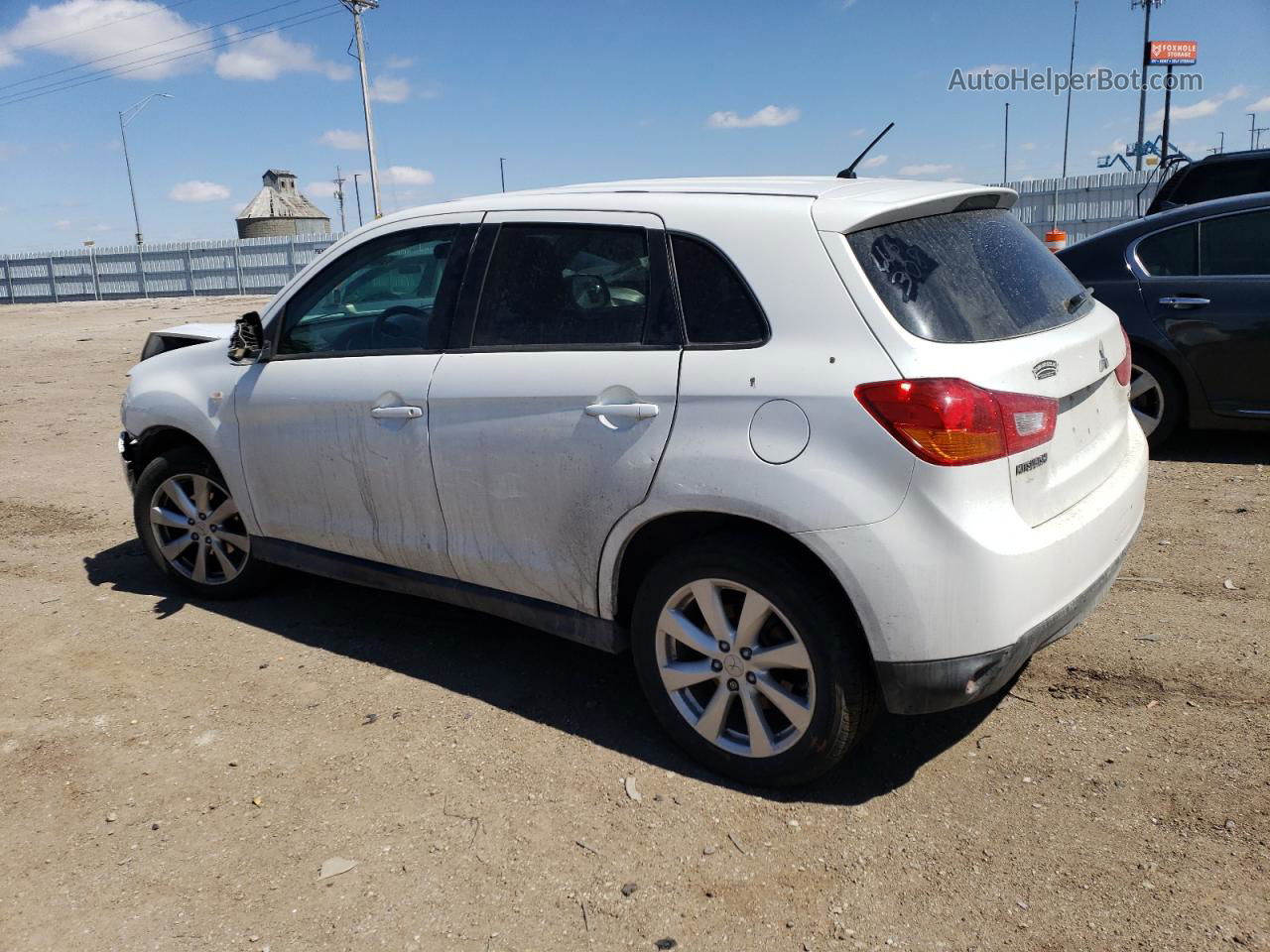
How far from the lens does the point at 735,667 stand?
126 inches

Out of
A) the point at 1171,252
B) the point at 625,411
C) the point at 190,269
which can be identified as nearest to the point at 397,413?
the point at 625,411

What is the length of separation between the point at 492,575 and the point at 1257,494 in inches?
182

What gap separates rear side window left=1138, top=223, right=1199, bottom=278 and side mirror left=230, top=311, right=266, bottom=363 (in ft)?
18.0

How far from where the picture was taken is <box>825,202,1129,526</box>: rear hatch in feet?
9.54

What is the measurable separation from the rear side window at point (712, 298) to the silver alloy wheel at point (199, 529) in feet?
8.57

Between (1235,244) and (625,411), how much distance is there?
5.18 metres

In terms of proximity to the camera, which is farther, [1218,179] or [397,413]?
[1218,179]

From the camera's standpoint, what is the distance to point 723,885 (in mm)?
2863

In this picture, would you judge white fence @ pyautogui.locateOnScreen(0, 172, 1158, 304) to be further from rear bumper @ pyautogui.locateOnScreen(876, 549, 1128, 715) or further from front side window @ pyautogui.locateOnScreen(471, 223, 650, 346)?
rear bumper @ pyautogui.locateOnScreen(876, 549, 1128, 715)

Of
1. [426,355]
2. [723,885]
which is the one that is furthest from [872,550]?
[426,355]

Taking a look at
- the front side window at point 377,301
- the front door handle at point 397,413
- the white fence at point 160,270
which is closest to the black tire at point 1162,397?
the front side window at point 377,301

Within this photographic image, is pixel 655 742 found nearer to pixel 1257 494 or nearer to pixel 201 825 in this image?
pixel 201 825

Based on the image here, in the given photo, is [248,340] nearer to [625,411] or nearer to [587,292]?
[587,292]

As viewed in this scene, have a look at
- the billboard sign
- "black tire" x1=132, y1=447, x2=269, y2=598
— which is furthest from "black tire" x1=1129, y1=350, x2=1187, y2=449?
the billboard sign
